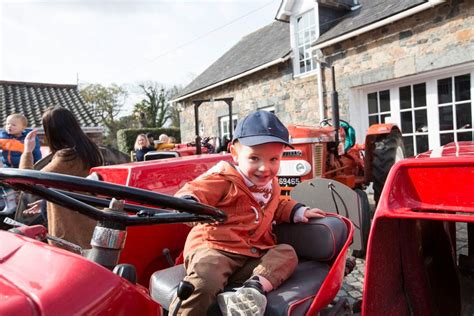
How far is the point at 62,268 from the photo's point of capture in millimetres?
888

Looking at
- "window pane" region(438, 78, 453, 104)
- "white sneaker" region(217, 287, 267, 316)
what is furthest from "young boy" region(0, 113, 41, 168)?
"window pane" region(438, 78, 453, 104)

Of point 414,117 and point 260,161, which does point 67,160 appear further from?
point 414,117

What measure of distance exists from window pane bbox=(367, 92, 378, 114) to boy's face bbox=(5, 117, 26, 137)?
6.30m

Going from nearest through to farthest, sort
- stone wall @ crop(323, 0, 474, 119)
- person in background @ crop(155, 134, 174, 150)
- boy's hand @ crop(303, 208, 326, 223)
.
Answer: boy's hand @ crop(303, 208, 326, 223) → stone wall @ crop(323, 0, 474, 119) → person in background @ crop(155, 134, 174, 150)

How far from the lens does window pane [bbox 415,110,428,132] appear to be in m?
7.12

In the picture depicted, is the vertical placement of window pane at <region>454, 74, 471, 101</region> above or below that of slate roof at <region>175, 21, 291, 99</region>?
below

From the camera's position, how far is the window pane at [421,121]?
7.12m

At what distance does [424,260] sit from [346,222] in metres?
0.36

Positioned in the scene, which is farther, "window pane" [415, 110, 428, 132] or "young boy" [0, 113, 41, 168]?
"window pane" [415, 110, 428, 132]

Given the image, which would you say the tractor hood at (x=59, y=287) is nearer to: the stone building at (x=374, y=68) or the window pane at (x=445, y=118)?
the stone building at (x=374, y=68)

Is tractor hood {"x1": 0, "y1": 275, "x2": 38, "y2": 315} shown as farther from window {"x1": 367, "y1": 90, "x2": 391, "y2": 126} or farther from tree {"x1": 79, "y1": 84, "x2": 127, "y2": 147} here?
tree {"x1": 79, "y1": 84, "x2": 127, "y2": 147}

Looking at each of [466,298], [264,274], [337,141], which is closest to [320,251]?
[264,274]

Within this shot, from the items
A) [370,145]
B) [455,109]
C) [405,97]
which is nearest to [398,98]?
[405,97]

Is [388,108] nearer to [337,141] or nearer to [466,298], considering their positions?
[337,141]
